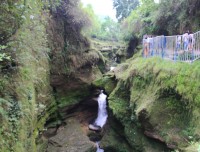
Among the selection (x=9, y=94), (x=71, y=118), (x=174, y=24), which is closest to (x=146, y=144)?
(x=9, y=94)

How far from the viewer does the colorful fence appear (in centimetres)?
945

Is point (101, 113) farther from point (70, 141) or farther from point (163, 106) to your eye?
point (163, 106)

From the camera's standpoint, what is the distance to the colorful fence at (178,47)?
31.0 feet

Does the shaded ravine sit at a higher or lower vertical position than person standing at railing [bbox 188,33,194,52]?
lower

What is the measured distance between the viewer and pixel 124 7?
38.9 meters

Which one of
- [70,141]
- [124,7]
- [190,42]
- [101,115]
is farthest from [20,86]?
[124,7]

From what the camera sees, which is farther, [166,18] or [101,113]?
[101,113]

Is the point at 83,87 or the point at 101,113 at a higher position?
the point at 83,87

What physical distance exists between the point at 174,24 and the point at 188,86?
8.99 m

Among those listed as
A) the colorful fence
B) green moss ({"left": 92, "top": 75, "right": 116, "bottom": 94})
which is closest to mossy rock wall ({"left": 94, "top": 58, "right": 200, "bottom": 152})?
the colorful fence

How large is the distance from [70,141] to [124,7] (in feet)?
96.3

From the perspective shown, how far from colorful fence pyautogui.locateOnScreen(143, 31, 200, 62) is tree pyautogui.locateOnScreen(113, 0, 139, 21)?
2655 cm

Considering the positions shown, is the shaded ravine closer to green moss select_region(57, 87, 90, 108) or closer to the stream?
the stream

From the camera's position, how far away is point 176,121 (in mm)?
9031
